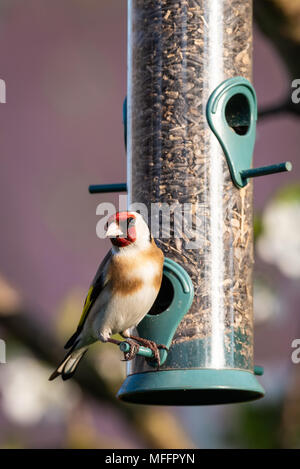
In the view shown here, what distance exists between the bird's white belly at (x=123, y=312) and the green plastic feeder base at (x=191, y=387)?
1.05 ft

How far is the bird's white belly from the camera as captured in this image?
599 cm

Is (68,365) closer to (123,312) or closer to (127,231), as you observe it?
(123,312)

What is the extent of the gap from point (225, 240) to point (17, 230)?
725cm

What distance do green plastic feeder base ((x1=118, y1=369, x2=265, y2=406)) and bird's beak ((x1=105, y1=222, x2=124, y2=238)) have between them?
82 centimetres

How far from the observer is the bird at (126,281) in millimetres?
6004

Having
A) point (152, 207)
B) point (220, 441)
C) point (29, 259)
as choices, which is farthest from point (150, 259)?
point (29, 259)

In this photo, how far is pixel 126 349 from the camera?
5809 mm

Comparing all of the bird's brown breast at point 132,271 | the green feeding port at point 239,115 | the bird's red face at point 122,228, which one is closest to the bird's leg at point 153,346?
the bird's brown breast at point 132,271

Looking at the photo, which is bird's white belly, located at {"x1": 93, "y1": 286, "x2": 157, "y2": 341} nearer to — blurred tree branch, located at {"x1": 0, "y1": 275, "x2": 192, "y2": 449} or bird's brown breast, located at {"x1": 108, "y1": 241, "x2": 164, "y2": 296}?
bird's brown breast, located at {"x1": 108, "y1": 241, "x2": 164, "y2": 296}

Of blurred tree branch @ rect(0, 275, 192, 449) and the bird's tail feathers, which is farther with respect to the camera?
blurred tree branch @ rect(0, 275, 192, 449)

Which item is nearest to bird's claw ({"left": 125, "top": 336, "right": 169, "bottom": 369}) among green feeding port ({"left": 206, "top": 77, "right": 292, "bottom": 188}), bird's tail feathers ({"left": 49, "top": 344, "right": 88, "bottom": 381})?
bird's tail feathers ({"left": 49, "top": 344, "right": 88, "bottom": 381})

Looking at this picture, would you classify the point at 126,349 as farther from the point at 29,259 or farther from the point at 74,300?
the point at 29,259

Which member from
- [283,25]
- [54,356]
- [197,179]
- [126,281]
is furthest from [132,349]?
[283,25]

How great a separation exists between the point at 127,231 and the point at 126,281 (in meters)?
0.28
